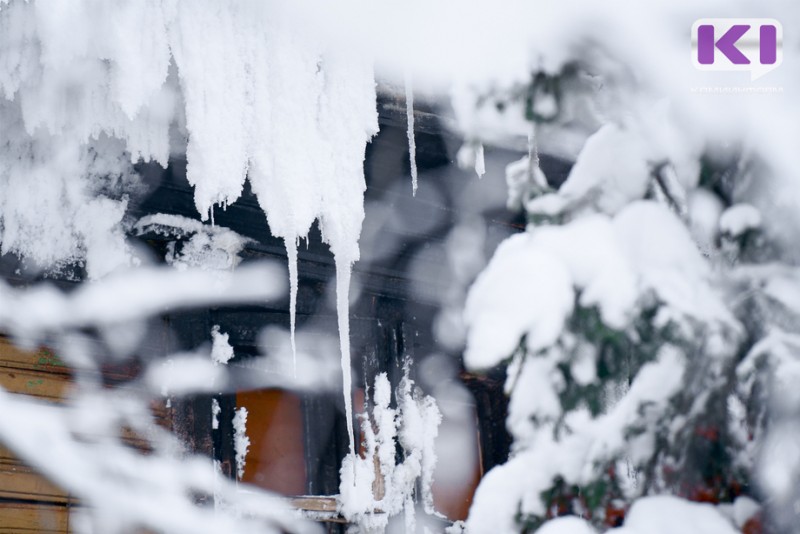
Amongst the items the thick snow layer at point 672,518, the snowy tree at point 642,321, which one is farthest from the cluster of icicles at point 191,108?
the thick snow layer at point 672,518

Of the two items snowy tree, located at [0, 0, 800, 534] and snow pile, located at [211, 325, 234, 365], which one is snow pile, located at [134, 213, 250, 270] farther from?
snow pile, located at [211, 325, 234, 365]

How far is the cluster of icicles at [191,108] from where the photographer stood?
2256 mm

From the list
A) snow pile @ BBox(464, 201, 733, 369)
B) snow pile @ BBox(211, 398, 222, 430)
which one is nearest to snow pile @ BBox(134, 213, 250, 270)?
snow pile @ BBox(211, 398, 222, 430)

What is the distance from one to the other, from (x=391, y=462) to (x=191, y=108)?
1889mm

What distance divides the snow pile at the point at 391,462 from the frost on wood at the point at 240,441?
1.44ft

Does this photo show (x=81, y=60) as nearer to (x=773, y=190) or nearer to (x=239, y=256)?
(x=239, y=256)

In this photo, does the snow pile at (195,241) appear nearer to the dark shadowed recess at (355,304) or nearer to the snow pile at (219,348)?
the dark shadowed recess at (355,304)

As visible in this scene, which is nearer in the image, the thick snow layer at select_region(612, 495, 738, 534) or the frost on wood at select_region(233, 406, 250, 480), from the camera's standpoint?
the thick snow layer at select_region(612, 495, 738, 534)

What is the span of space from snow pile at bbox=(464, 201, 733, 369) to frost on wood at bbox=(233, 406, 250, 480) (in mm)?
1903

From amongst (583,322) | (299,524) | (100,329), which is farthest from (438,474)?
(583,322)

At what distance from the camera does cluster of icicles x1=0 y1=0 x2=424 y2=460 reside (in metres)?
2.26

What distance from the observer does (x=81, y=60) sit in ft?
7.49

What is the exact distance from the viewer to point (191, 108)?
2.44 meters

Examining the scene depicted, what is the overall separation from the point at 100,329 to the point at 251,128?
3.51 feet
